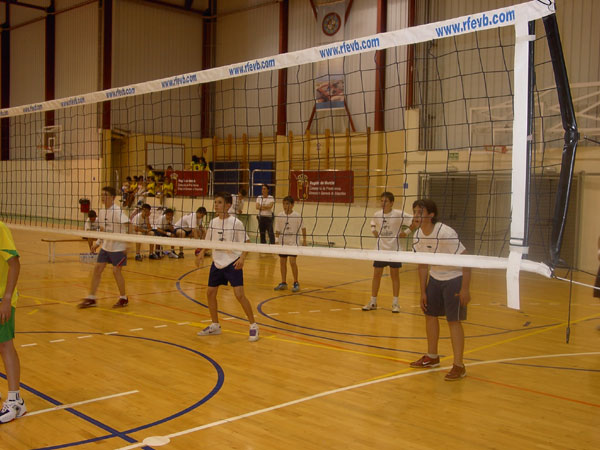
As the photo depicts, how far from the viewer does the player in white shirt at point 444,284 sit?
16.7 feet

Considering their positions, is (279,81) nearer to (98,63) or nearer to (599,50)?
(98,63)

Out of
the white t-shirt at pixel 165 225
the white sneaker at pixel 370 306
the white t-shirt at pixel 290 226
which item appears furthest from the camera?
the white t-shirt at pixel 165 225

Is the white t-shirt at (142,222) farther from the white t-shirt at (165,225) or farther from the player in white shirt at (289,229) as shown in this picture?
the player in white shirt at (289,229)

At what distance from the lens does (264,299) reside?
9.06m

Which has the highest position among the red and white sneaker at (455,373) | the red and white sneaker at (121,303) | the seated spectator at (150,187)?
the seated spectator at (150,187)

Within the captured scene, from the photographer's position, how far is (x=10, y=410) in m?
4.08

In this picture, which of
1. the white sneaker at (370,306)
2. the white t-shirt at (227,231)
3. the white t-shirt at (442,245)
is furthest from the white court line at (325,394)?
the white sneaker at (370,306)

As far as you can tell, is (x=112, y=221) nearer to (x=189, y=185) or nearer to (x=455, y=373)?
(x=455, y=373)

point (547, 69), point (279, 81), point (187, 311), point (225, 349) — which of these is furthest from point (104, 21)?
point (225, 349)

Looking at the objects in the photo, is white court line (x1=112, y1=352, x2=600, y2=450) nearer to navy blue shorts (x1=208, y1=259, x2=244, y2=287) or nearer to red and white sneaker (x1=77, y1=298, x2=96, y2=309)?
navy blue shorts (x1=208, y1=259, x2=244, y2=287)

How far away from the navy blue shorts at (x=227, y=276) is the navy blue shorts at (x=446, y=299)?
1960 mm

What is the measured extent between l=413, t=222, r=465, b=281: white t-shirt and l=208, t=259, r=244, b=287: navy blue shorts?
76.6 inches

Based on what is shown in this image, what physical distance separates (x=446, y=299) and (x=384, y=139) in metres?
12.7

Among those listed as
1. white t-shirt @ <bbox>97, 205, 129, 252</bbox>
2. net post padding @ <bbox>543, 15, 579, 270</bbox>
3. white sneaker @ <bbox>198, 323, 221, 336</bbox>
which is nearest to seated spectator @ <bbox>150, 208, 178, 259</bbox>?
white t-shirt @ <bbox>97, 205, 129, 252</bbox>
